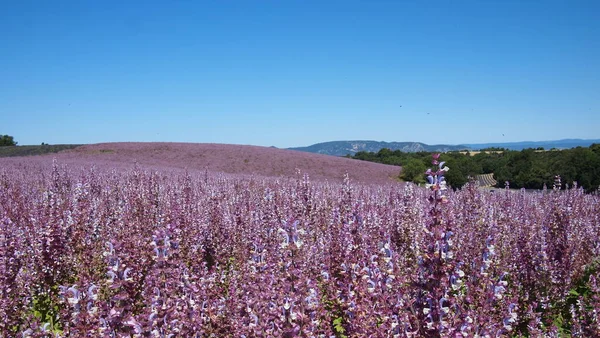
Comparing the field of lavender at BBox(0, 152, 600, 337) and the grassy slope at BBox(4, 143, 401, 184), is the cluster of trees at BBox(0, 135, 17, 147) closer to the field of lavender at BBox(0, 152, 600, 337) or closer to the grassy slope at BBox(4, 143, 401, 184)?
the grassy slope at BBox(4, 143, 401, 184)

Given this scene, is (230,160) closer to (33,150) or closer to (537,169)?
(33,150)

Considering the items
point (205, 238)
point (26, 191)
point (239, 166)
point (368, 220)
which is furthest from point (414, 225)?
point (239, 166)

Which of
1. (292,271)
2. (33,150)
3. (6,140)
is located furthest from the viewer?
(6,140)

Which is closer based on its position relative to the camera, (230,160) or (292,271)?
(292,271)

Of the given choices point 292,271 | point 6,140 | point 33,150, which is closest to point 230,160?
point 33,150

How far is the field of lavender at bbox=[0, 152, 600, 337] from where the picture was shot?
3395 mm

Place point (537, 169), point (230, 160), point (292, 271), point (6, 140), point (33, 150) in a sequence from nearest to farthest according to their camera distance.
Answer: point (292, 271) → point (537, 169) → point (230, 160) → point (33, 150) → point (6, 140)

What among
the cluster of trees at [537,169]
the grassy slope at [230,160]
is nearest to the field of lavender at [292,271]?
the grassy slope at [230,160]

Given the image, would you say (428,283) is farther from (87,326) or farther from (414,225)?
(414,225)

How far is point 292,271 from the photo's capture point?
3.39 metres

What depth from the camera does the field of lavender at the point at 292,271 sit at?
11.1 ft

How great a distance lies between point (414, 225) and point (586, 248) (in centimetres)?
403

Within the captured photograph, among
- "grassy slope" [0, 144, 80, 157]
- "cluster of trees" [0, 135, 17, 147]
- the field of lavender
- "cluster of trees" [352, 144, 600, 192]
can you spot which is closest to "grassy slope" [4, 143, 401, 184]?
"grassy slope" [0, 144, 80, 157]

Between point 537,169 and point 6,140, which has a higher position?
point 6,140
